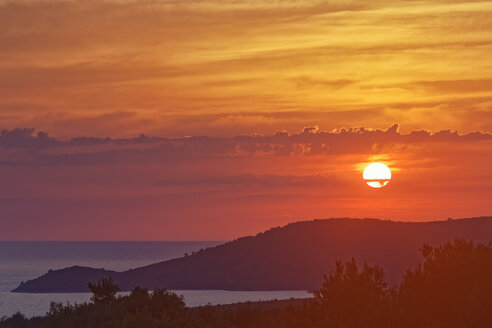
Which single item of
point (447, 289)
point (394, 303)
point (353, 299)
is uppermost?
point (447, 289)

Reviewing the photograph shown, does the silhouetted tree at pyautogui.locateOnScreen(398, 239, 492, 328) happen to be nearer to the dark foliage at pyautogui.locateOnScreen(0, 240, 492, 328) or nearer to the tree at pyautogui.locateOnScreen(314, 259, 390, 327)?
the dark foliage at pyautogui.locateOnScreen(0, 240, 492, 328)

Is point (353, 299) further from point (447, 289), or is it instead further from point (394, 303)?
point (447, 289)

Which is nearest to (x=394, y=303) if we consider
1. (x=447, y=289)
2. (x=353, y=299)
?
(x=353, y=299)

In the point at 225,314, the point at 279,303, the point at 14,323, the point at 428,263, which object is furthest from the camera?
the point at 279,303

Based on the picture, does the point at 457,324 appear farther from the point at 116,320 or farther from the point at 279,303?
the point at 279,303

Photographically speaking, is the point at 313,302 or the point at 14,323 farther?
the point at 14,323

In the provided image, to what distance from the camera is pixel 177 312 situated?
6388 cm

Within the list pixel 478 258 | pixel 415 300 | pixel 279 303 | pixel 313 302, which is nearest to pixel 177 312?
pixel 313 302

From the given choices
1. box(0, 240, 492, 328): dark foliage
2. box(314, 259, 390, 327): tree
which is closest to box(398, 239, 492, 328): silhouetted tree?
box(0, 240, 492, 328): dark foliage

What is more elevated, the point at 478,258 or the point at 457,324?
the point at 478,258

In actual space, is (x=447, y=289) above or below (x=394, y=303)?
above

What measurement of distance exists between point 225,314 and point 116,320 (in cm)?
1005

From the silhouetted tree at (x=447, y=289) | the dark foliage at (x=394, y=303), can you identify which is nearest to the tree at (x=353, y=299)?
the dark foliage at (x=394, y=303)

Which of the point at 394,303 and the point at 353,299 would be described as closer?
the point at 353,299
